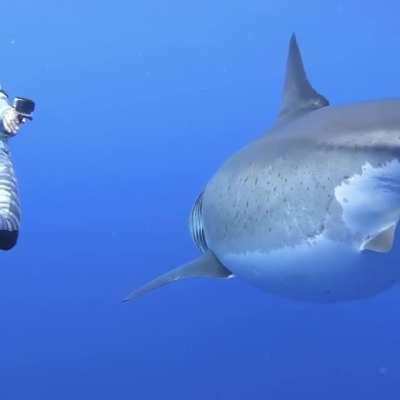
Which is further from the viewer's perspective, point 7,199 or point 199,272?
point 199,272

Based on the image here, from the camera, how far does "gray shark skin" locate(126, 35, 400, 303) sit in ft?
5.69

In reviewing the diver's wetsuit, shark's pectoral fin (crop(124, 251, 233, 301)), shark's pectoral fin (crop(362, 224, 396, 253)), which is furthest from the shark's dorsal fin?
the diver's wetsuit

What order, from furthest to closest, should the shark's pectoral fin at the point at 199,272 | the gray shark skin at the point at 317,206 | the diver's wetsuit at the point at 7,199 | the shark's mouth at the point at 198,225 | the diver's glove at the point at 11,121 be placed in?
the shark's mouth at the point at 198,225 → the shark's pectoral fin at the point at 199,272 → the diver's glove at the point at 11,121 → the diver's wetsuit at the point at 7,199 → the gray shark skin at the point at 317,206

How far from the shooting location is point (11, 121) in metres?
2.19

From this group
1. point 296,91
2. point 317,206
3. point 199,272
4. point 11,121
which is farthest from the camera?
point 296,91

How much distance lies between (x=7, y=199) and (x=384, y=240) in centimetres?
111

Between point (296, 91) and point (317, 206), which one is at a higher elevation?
point (296, 91)

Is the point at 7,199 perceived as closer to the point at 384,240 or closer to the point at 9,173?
the point at 9,173

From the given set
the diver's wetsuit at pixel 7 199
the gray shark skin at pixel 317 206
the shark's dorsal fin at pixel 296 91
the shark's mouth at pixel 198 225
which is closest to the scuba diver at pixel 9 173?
the diver's wetsuit at pixel 7 199

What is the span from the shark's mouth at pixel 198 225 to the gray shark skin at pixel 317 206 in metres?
0.31

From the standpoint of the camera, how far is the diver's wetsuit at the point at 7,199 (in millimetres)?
1903

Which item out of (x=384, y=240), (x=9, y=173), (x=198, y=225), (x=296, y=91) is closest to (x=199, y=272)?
(x=198, y=225)

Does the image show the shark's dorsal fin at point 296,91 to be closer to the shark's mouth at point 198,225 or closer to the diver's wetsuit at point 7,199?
the shark's mouth at point 198,225

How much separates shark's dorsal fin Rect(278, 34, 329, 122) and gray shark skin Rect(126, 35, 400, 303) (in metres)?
0.46
